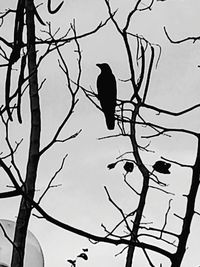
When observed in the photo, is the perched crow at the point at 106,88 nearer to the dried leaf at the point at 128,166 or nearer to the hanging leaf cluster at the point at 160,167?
the dried leaf at the point at 128,166

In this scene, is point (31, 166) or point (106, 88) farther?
point (106, 88)

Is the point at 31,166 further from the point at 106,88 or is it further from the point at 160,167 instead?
the point at 106,88

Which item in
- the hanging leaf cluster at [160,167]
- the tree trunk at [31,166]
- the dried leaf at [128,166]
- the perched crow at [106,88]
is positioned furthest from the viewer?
the perched crow at [106,88]

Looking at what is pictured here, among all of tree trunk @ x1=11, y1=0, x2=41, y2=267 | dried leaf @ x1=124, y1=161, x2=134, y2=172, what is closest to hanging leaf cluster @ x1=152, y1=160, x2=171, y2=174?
dried leaf @ x1=124, y1=161, x2=134, y2=172

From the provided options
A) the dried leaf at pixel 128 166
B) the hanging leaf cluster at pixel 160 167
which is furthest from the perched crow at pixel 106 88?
the hanging leaf cluster at pixel 160 167

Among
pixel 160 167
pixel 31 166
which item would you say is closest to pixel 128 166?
pixel 160 167

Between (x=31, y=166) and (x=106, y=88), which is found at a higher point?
(x=106, y=88)

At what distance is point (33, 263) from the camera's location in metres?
1.45

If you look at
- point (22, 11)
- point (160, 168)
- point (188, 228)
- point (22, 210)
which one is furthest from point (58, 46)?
point (188, 228)

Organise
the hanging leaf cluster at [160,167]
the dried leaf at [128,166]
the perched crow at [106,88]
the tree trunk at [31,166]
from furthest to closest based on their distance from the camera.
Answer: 1. the perched crow at [106,88]
2. the dried leaf at [128,166]
3. the hanging leaf cluster at [160,167]
4. the tree trunk at [31,166]

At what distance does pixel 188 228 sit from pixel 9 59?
2.31 feet

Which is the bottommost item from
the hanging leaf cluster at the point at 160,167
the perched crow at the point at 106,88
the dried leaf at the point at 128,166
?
the dried leaf at the point at 128,166

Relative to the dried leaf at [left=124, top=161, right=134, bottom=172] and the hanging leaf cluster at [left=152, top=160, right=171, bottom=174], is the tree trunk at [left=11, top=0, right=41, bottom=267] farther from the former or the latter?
the dried leaf at [left=124, top=161, right=134, bottom=172]

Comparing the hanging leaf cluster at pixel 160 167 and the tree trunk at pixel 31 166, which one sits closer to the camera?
the tree trunk at pixel 31 166
